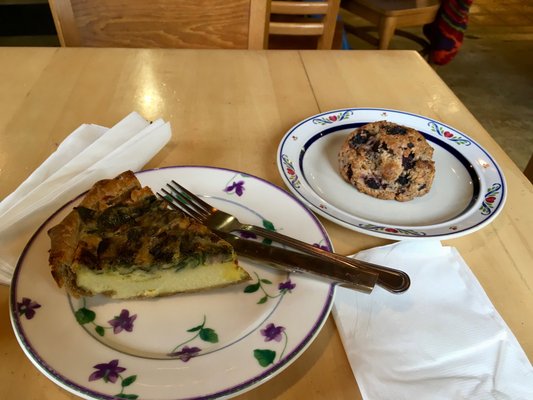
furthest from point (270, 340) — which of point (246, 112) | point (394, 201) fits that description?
point (246, 112)

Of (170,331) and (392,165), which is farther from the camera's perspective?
(392,165)

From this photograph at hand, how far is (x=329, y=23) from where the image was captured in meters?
1.58

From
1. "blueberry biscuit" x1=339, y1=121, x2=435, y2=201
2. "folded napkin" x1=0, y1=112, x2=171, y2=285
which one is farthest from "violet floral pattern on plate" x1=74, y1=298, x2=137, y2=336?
"blueberry biscuit" x1=339, y1=121, x2=435, y2=201

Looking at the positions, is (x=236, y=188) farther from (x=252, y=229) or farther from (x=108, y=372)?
(x=108, y=372)

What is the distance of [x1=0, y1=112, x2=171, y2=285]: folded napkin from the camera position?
692 millimetres

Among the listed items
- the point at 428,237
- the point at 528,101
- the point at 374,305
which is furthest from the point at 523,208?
the point at 528,101

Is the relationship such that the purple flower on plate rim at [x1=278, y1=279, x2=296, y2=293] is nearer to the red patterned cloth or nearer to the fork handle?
the fork handle

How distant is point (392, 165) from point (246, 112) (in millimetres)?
387

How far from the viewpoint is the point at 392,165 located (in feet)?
2.69

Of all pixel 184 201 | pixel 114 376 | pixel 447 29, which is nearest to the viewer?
pixel 114 376

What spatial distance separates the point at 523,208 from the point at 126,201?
71cm

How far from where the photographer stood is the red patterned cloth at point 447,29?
253 cm

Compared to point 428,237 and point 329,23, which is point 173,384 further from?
point 329,23

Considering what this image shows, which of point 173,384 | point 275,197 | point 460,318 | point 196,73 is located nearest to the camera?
point 173,384
